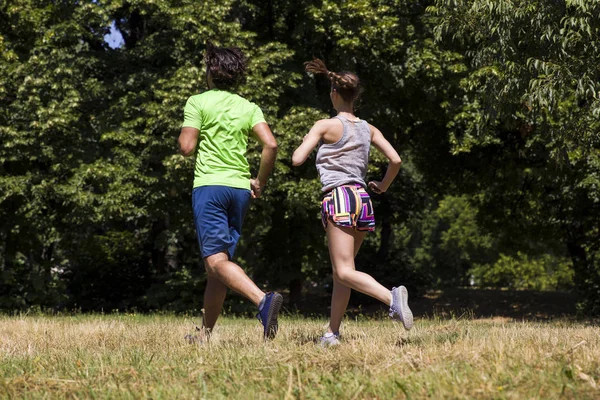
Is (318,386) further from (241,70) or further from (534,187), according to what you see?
(534,187)

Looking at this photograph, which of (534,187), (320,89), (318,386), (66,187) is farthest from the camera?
(534,187)

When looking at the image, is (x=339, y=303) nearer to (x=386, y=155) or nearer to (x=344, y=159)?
(x=344, y=159)

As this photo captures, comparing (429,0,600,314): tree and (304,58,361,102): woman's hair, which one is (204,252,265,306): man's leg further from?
(429,0,600,314): tree

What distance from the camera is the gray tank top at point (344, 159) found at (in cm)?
523

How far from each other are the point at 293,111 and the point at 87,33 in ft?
15.2

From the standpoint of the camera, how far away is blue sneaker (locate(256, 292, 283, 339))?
201 inches

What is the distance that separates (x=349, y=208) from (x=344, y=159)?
35cm

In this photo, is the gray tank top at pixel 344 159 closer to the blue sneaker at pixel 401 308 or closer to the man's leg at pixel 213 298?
the blue sneaker at pixel 401 308

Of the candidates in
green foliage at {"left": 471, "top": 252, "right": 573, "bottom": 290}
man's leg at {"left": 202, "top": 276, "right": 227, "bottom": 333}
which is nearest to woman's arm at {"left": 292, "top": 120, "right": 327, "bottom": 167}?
man's leg at {"left": 202, "top": 276, "right": 227, "bottom": 333}

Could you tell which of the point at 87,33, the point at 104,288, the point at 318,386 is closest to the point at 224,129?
the point at 318,386

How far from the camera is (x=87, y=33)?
1639 centimetres

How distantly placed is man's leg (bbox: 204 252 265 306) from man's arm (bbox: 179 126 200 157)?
2.43 feet

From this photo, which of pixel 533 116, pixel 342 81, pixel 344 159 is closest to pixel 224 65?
pixel 342 81

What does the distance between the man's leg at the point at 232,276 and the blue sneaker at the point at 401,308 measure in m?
0.91
